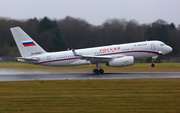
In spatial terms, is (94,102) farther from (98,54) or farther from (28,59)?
(28,59)

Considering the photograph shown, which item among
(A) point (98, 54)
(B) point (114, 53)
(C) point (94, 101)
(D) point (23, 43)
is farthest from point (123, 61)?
(C) point (94, 101)

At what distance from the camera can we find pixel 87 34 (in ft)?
218

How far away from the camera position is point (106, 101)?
36.9ft

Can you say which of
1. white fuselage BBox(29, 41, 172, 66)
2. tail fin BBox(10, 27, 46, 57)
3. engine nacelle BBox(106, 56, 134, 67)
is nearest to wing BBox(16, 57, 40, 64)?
white fuselage BBox(29, 41, 172, 66)

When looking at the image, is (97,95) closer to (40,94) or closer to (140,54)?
(40,94)

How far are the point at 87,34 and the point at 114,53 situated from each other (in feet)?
135

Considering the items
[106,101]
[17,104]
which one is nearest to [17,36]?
[17,104]

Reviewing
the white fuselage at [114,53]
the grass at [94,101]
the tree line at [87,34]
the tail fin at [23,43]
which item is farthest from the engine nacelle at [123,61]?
the tree line at [87,34]

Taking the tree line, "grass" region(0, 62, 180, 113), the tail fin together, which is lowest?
"grass" region(0, 62, 180, 113)

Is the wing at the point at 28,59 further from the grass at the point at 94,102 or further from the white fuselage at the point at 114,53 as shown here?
the grass at the point at 94,102

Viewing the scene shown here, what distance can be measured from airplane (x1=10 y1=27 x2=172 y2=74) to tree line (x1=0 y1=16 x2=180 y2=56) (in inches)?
1306

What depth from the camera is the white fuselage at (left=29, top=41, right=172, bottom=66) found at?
2583 centimetres

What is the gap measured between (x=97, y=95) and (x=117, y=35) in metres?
49.3

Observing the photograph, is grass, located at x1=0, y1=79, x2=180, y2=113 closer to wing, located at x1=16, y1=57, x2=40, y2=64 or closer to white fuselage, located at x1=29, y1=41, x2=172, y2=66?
white fuselage, located at x1=29, y1=41, x2=172, y2=66
